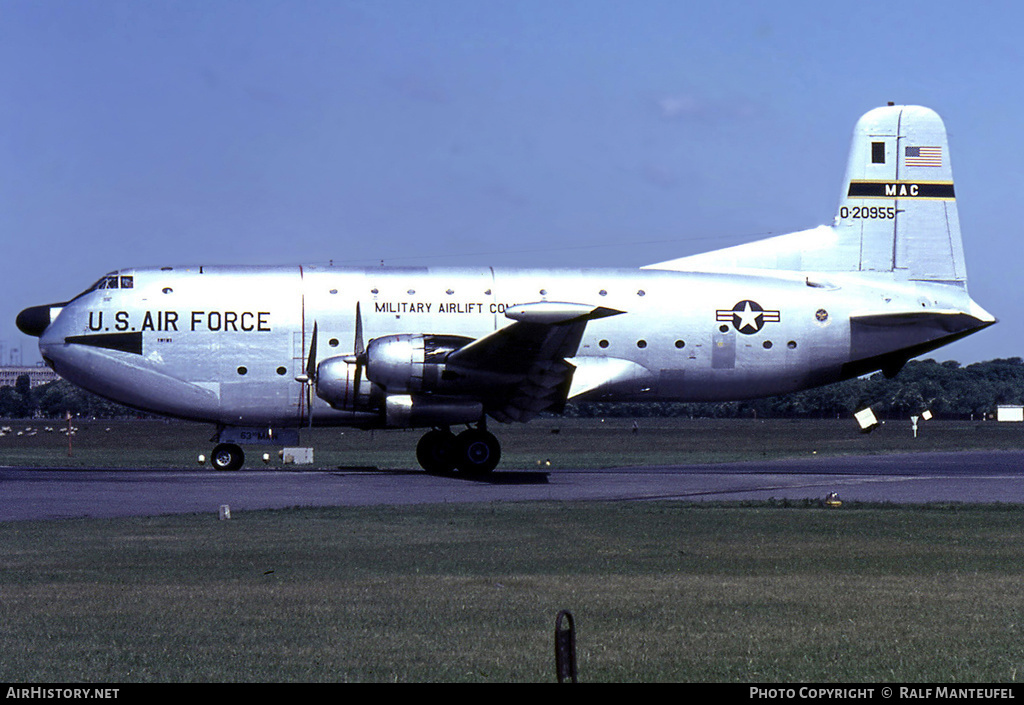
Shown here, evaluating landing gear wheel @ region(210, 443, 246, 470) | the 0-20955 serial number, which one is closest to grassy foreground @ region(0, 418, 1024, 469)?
landing gear wheel @ region(210, 443, 246, 470)

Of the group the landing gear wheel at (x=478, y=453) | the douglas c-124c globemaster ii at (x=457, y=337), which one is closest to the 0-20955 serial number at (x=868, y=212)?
the douglas c-124c globemaster ii at (x=457, y=337)

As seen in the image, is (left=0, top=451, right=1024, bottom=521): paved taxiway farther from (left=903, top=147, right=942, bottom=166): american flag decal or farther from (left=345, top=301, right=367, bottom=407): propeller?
(left=903, top=147, right=942, bottom=166): american flag decal

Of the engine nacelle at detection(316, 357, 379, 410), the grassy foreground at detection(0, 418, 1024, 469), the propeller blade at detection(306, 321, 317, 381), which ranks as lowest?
the grassy foreground at detection(0, 418, 1024, 469)

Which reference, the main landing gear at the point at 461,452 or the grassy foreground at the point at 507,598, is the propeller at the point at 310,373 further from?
the grassy foreground at the point at 507,598

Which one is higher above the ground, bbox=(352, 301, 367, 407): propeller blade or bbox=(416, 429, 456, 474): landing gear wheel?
bbox=(352, 301, 367, 407): propeller blade

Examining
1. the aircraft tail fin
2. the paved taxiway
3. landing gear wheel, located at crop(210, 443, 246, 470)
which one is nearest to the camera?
the paved taxiway

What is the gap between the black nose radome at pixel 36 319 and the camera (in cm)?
3216

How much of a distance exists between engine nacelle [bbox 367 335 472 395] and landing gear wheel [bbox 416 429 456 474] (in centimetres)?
282

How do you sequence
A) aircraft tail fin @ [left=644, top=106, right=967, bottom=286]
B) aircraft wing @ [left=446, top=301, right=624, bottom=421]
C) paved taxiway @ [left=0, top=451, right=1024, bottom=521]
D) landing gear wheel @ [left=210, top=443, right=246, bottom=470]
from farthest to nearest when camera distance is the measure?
aircraft tail fin @ [left=644, top=106, right=967, bottom=286], landing gear wheel @ [left=210, top=443, right=246, bottom=470], aircraft wing @ [left=446, top=301, right=624, bottom=421], paved taxiway @ [left=0, top=451, right=1024, bottom=521]

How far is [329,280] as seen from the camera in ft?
103

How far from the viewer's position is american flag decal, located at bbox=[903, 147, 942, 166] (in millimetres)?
34375

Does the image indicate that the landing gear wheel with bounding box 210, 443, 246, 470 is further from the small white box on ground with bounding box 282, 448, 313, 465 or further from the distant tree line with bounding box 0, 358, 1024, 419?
the distant tree line with bounding box 0, 358, 1024, 419

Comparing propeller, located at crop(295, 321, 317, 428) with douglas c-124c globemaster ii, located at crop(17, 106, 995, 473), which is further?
propeller, located at crop(295, 321, 317, 428)

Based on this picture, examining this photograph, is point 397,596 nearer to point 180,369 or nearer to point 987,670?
point 987,670
